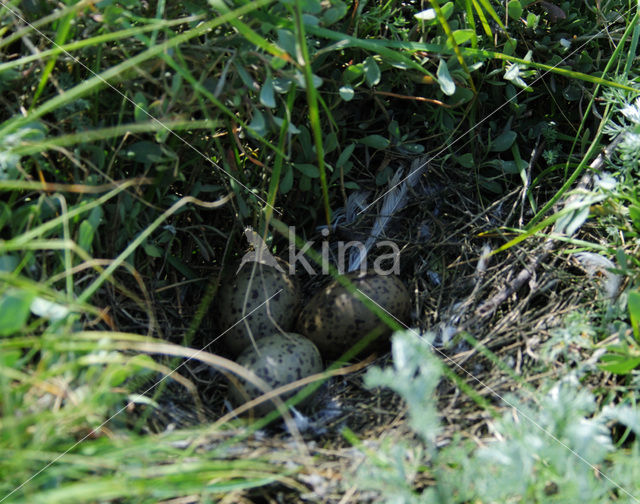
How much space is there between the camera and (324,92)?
192 cm

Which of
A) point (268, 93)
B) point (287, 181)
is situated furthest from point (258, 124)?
point (287, 181)

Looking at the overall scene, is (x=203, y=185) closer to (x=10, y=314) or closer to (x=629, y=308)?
(x=10, y=314)

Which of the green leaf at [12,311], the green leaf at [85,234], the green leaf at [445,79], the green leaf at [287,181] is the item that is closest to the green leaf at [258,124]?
the green leaf at [287,181]

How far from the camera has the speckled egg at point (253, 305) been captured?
1.86 meters

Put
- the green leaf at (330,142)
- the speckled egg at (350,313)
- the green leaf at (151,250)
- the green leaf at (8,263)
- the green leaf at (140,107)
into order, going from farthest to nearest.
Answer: the green leaf at (330,142), the speckled egg at (350,313), the green leaf at (151,250), the green leaf at (140,107), the green leaf at (8,263)

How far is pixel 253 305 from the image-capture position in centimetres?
188

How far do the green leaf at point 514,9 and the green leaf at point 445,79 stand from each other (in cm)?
33

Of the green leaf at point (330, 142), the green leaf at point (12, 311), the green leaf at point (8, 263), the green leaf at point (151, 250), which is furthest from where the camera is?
the green leaf at point (330, 142)

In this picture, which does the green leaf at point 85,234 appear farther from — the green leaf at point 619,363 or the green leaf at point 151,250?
the green leaf at point 619,363

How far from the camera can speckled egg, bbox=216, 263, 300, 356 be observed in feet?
6.11

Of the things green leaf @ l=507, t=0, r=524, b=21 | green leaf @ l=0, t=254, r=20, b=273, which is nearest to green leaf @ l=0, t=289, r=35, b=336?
green leaf @ l=0, t=254, r=20, b=273

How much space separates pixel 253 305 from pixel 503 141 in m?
1.03

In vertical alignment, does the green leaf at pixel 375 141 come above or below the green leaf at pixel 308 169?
below

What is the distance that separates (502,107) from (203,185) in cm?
112
